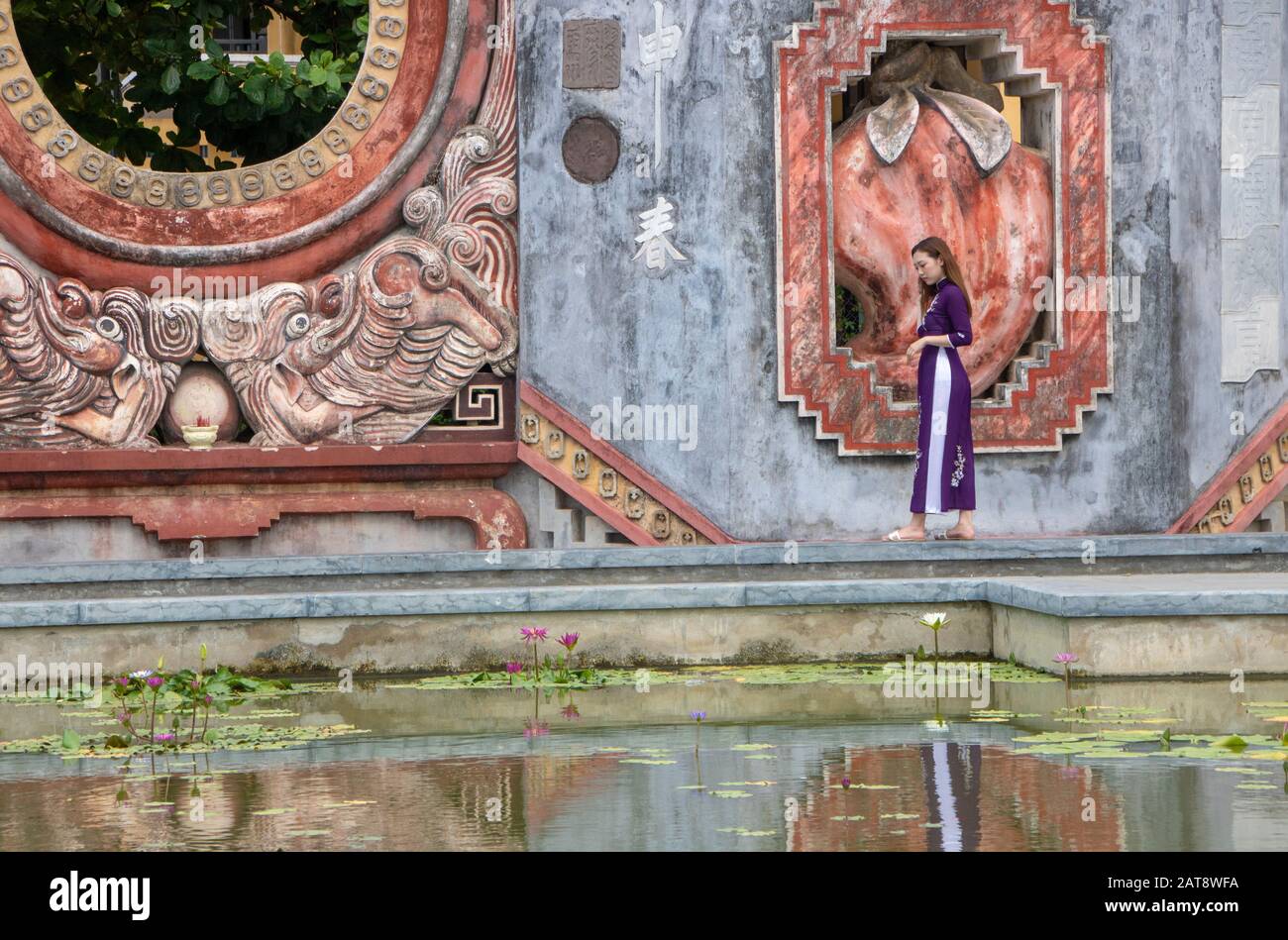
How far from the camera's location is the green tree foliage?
44.9 feet

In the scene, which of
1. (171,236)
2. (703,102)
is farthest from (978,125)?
(171,236)

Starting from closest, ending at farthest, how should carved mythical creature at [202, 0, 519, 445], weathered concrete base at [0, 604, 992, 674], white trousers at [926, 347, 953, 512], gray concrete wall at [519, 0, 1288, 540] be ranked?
weathered concrete base at [0, 604, 992, 674] → white trousers at [926, 347, 953, 512] → carved mythical creature at [202, 0, 519, 445] → gray concrete wall at [519, 0, 1288, 540]

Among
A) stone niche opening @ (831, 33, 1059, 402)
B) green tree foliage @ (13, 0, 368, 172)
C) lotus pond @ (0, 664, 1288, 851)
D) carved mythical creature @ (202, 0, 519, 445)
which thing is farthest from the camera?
Answer: green tree foliage @ (13, 0, 368, 172)

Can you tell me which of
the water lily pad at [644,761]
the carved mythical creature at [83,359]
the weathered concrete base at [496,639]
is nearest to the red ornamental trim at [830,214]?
the weathered concrete base at [496,639]

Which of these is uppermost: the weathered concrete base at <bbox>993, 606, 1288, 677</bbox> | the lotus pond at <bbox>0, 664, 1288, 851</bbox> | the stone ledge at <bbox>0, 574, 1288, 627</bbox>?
the stone ledge at <bbox>0, 574, 1288, 627</bbox>

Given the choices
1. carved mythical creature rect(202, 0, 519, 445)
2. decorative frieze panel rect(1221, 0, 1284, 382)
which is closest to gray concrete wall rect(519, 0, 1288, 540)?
carved mythical creature rect(202, 0, 519, 445)

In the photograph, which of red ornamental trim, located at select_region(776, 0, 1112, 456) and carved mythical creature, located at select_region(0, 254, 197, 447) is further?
red ornamental trim, located at select_region(776, 0, 1112, 456)

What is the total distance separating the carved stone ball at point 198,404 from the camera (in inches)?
463

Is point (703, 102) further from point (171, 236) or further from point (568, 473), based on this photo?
point (171, 236)

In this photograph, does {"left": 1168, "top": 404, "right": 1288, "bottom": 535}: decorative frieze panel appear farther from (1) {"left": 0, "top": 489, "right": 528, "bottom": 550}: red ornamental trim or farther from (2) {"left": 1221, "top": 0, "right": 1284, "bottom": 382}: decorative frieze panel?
(1) {"left": 0, "top": 489, "right": 528, "bottom": 550}: red ornamental trim

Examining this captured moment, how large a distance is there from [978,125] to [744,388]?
1.98m

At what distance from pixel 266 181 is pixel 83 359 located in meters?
1.35

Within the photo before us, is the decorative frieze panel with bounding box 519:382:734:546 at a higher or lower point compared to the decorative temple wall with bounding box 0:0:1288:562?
lower

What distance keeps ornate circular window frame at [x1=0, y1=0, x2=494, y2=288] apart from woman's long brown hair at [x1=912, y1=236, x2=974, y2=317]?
2.61 metres
